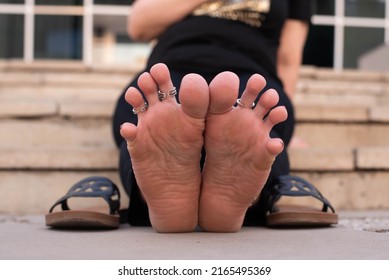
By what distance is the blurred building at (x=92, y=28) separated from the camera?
644cm

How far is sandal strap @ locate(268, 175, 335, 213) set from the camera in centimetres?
133

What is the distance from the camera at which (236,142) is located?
1.12m

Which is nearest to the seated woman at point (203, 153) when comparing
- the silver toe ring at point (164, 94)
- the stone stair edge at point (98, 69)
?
the silver toe ring at point (164, 94)

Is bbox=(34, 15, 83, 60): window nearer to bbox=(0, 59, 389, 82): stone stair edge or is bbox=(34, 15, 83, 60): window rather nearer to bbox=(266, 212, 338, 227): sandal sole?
bbox=(0, 59, 389, 82): stone stair edge

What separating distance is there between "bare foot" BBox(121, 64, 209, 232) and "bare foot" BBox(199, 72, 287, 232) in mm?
22

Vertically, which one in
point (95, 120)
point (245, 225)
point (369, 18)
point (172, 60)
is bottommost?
point (245, 225)

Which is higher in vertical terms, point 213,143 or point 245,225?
point 213,143

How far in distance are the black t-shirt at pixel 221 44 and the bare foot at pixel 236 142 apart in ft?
A: 1.46

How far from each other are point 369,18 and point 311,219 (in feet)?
18.7

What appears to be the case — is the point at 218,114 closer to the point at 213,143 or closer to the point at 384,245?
the point at 213,143

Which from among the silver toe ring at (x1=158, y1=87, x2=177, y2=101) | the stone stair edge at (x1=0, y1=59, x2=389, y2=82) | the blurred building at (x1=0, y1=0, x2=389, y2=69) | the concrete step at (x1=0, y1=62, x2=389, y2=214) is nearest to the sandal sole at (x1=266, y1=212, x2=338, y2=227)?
the silver toe ring at (x1=158, y1=87, x2=177, y2=101)
